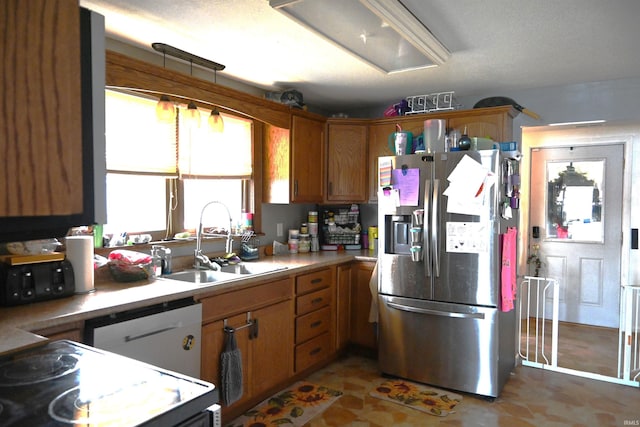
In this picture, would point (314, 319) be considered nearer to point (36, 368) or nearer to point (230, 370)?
point (230, 370)

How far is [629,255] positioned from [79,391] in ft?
16.3

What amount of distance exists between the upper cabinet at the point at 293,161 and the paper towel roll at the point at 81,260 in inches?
69.7

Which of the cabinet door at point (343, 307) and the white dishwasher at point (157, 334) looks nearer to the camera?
the white dishwasher at point (157, 334)

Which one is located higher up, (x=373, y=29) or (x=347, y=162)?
(x=373, y=29)

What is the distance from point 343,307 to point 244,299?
1.25m

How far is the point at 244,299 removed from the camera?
8.77 ft

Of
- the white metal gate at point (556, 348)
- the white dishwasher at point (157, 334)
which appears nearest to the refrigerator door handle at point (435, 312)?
the white metal gate at point (556, 348)

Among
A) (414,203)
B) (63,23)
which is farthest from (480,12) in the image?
(63,23)

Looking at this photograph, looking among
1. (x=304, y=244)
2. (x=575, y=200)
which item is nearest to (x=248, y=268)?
(x=304, y=244)

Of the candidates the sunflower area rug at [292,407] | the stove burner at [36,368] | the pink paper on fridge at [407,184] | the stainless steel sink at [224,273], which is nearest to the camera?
the stove burner at [36,368]

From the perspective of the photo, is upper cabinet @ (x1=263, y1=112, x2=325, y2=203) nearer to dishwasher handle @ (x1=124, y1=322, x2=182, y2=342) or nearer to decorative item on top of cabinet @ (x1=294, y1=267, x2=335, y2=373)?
decorative item on top of cabinet @ (x1=294, y1=267, x2=335, y2=373)

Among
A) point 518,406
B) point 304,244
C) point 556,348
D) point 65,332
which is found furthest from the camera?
point 304,244

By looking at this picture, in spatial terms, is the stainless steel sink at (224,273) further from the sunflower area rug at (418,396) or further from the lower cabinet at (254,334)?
the sunflower area rug at (418,396)

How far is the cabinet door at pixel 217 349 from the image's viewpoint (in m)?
2.42
